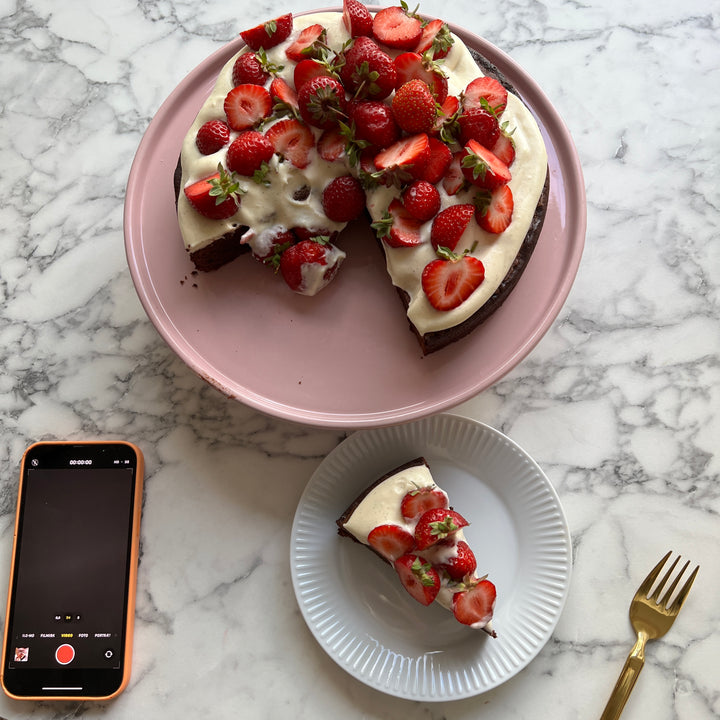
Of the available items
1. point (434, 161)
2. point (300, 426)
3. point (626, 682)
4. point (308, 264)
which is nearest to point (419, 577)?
point (300, 426)

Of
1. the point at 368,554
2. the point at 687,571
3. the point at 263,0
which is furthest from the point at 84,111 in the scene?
the point at 687,571

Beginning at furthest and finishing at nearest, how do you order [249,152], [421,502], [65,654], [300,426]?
1. [300,426]
2. [65,654]
3. [421,502]
4. [249,152]

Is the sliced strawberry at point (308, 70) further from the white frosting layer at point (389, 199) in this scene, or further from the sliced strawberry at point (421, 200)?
the sliced strawberry at point (421, 200)

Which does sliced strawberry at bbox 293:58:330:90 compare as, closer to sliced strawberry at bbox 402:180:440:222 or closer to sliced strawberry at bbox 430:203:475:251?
sliced strawberry at bbox 402:180:440:222

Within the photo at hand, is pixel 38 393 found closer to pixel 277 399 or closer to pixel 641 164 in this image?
pixel 277 399

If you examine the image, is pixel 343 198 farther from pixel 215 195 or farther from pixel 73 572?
pixel 73 572

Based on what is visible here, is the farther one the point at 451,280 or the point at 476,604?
the point at 476,604

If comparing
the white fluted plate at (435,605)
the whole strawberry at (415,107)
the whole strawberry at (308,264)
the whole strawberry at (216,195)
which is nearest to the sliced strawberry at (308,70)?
the whole strawberry at (415,107)
